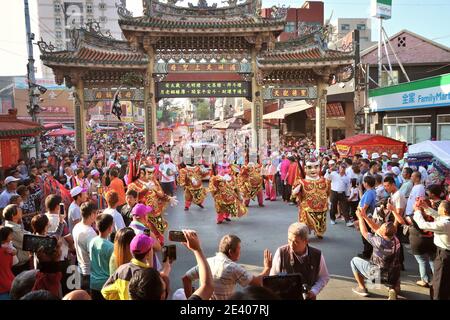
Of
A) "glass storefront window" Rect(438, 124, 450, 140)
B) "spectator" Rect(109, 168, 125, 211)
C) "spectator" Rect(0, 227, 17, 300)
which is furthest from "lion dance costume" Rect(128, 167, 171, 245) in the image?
"glass storefront window" Rect(438, 124, 450, 140)

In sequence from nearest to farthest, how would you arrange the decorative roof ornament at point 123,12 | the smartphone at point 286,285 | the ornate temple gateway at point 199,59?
1. the smartphone at point 286,285
2. the decorative roof ornament at point 123,12
3. the ornate temple gateway at point 199,59

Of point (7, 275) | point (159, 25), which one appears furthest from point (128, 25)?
point (7, 275)

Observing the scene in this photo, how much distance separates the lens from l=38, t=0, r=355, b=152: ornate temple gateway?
17.0 metres

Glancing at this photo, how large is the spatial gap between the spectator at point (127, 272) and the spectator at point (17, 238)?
1.93m

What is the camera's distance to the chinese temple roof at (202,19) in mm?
16802

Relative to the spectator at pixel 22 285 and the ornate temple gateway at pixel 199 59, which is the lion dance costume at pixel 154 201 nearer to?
the spectator at pixel 22 285

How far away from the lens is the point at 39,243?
337cm

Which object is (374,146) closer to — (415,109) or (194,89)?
(415,109)

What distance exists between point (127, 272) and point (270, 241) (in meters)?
5.30

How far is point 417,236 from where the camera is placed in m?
5.28

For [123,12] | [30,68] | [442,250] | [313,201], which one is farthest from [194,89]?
[442,250]

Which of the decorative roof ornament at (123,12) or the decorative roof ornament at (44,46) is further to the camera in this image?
the decorative roof ornament at (123,12)

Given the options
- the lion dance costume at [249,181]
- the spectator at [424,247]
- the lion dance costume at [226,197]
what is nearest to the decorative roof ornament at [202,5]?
the lion dance costume at [249,181]

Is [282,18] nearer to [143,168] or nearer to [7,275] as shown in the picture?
[143,168]
